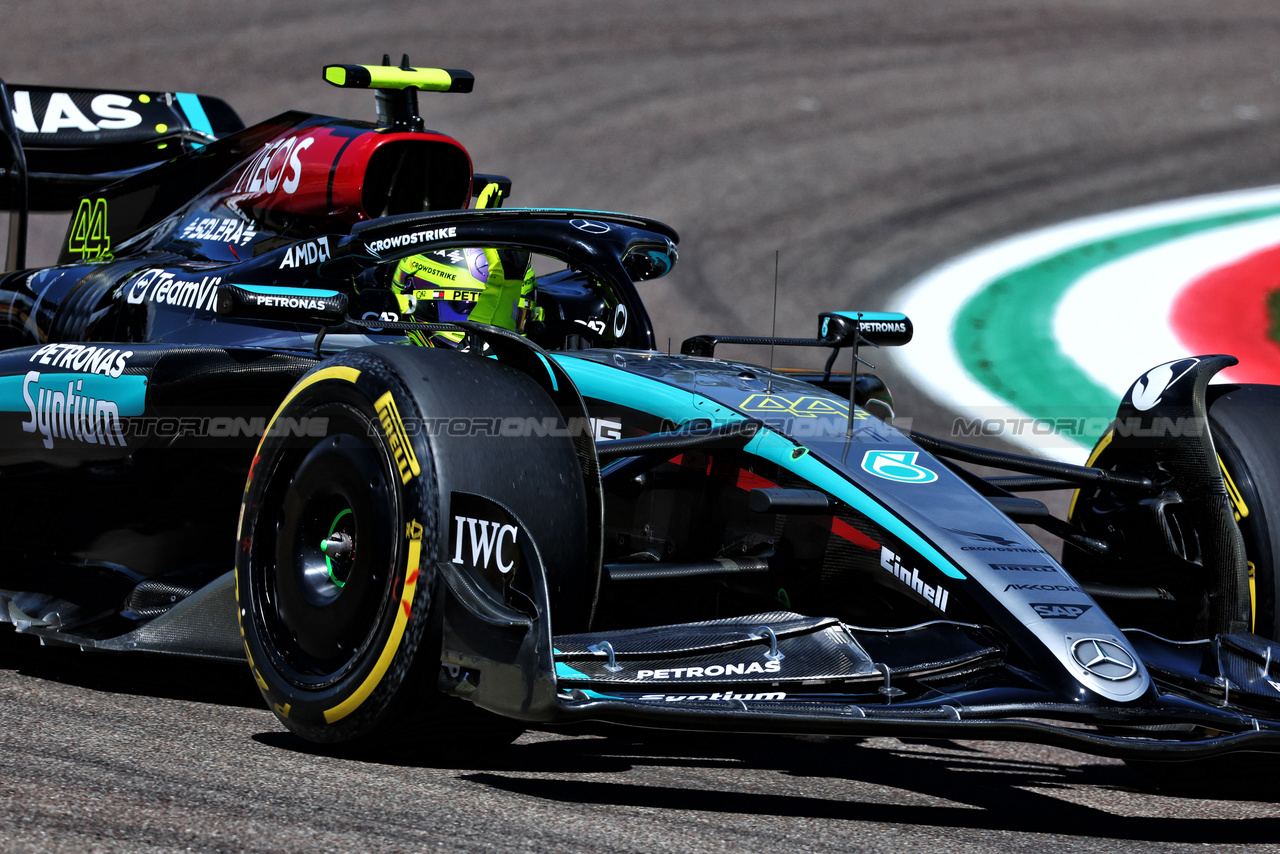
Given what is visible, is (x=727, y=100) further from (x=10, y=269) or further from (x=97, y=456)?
(x=97, y=456)

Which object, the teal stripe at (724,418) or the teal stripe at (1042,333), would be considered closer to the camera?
the teal stripe at (724,418)

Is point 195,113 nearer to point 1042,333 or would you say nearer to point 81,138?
point 81,138

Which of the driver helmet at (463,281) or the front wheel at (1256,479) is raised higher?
the driver helmet at (463,281)

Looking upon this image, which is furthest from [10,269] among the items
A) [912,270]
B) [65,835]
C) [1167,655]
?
[912,270]

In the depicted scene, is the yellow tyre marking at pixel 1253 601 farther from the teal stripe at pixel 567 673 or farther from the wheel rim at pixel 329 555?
the wheel rim at pixel 329 555

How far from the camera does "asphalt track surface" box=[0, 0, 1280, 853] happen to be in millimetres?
3211

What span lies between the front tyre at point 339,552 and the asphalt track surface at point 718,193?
159 millimetres

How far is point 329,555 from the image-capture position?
3713 millimetres

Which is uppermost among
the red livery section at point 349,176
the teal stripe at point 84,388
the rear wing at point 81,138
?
the rear wing at point 81,138

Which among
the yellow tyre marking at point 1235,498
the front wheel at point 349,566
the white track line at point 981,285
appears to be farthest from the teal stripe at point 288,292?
the white track line at point 981,285

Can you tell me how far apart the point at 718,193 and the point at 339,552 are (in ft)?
40.6

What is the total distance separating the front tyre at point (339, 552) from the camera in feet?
11.1

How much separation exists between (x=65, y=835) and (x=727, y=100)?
16.8 metres

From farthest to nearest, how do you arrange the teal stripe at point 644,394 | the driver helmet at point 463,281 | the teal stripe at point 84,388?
the driver helmet at point 463,281
the teal stripe at point 84,388
the teal stripe at point 644,394
